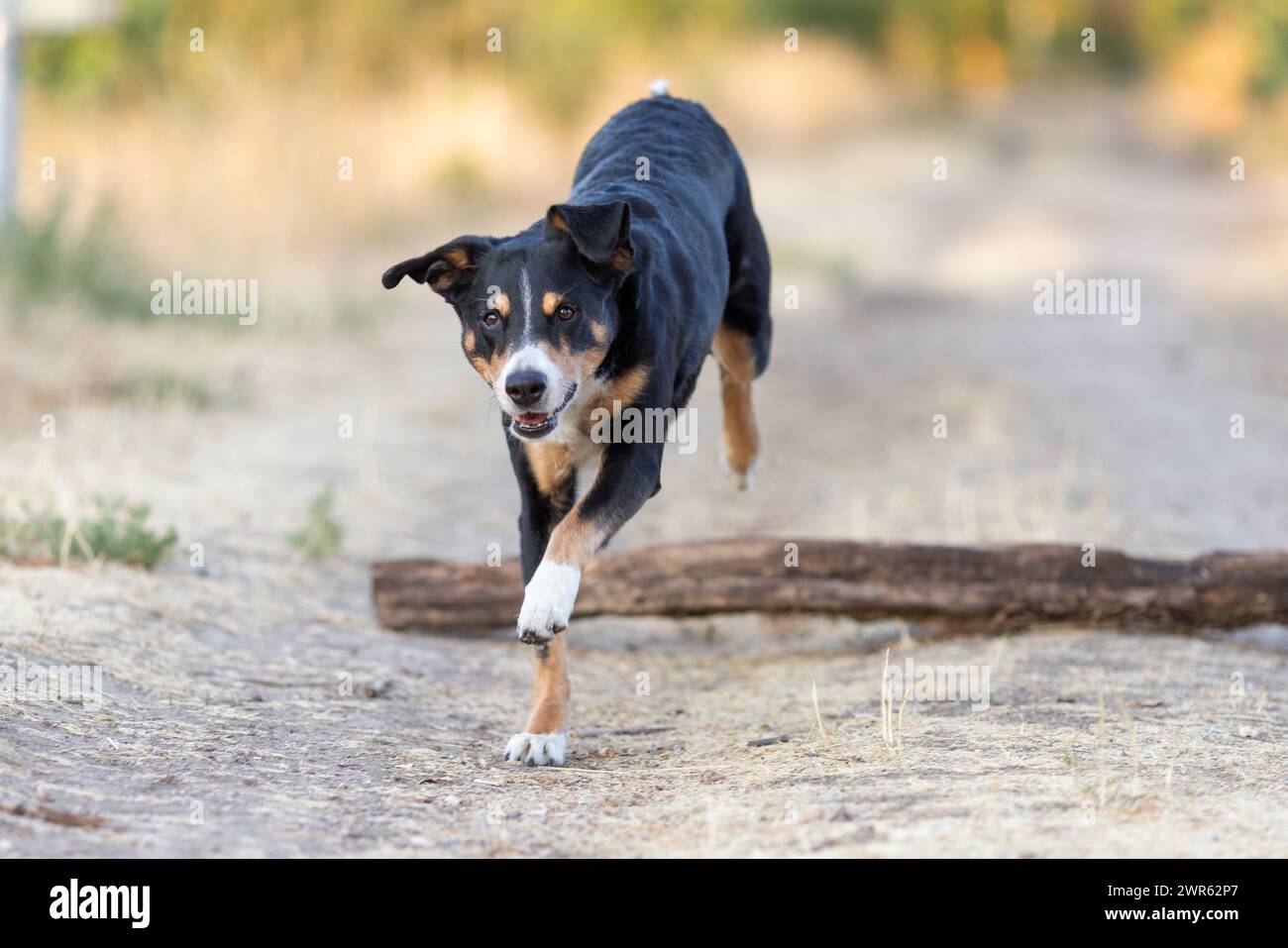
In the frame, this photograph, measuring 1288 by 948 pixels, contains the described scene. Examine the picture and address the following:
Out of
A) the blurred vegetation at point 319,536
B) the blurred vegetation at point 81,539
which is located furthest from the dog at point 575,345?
the blurred vegetation at point 319,536

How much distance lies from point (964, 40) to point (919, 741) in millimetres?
35086

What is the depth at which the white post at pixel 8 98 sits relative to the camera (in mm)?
11039

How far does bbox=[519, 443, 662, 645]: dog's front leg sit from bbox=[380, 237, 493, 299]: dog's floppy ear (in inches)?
26.5

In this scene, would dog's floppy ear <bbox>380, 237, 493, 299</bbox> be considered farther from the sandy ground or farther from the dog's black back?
the sandy ground

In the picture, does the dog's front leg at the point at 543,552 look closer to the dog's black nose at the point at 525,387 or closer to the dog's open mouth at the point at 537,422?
the dog's open mouth at the point at 537,422

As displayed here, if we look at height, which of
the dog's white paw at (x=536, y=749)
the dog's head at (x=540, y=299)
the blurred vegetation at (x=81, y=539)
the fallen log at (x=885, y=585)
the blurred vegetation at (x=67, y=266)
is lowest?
the dog's white paw at (x=536, y=749)

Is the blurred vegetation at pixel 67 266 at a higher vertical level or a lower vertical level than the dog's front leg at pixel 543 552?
higher

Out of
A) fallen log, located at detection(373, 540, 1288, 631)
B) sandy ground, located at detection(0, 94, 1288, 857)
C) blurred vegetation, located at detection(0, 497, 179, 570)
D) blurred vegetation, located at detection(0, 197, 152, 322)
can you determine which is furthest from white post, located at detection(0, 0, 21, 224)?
fallen log, located at detection(373, 540, 1288, 631)

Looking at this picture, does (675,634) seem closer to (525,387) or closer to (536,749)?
(536,749)

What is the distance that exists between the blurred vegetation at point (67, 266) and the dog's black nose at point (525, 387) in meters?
6.39

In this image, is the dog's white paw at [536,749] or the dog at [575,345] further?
the dog's white paw at [536,749]

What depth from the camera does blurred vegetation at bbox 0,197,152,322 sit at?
10.4m

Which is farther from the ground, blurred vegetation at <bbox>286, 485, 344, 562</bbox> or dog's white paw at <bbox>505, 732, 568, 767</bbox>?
blurred vegetation at <bbox>286, 485, 344, 562</bbox>

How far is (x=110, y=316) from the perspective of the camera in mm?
11078
